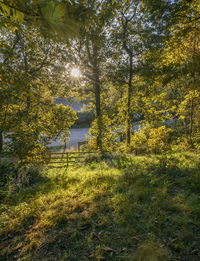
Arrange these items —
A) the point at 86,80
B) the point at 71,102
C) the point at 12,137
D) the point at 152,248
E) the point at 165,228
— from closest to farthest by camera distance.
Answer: the point at 152,248 < the point at 165,228 < the point at 12,137 < the point at 71,102 < the point at 86,80

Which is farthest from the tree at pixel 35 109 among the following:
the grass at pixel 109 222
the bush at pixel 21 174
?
the grass at pixel 109 222

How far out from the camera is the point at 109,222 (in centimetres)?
261

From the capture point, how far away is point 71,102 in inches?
390

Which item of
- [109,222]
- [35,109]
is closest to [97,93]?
[35,109]

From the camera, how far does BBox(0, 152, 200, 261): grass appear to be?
2.05m

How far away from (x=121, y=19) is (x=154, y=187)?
11.1 m

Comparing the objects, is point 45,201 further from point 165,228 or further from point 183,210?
point 183,210

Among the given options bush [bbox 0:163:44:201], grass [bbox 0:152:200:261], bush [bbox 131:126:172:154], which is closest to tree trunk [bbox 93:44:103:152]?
bush [bbox 131:126:172:154]

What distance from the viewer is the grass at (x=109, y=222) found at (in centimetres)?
205

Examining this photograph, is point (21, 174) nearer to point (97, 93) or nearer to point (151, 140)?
point (151, 140)

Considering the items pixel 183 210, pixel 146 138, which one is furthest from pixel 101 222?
pixel 146 138

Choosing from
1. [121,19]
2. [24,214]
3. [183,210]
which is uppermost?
[121,19]

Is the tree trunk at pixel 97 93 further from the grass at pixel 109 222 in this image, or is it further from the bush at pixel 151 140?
the grass at pixel 109 222

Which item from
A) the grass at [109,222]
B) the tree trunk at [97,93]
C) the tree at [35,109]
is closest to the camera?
the grass at [109,222]
